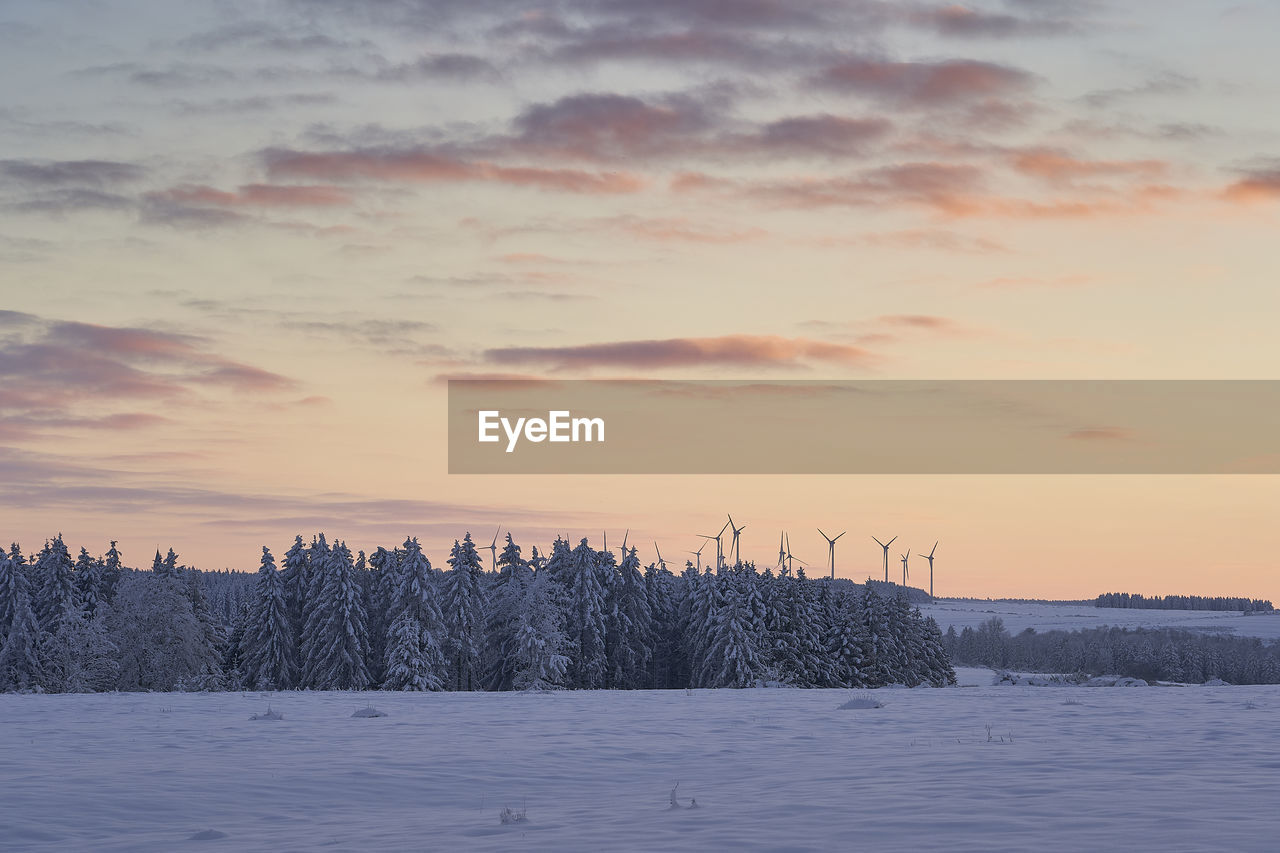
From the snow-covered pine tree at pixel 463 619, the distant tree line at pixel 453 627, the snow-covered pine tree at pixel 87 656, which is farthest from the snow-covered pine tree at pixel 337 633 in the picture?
the snow-covered pine tree at pixel 87 656

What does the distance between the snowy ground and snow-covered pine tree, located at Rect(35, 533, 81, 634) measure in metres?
84.4

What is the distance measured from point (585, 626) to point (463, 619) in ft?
33.4

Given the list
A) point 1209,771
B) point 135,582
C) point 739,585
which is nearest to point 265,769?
point 1209,771

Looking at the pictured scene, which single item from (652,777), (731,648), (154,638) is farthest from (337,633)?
(652,777)

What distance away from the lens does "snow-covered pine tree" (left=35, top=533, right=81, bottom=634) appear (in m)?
104

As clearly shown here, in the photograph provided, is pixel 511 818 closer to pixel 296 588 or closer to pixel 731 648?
pixel 731 648

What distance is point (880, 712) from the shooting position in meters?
26.9

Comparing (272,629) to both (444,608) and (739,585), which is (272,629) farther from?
(739,585)

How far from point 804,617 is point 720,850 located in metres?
92.8

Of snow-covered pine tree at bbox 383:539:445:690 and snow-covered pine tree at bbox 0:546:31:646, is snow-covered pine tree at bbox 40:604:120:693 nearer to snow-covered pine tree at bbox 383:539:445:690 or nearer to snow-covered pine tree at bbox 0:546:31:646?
snow-covered pine tree at bbox 0:546:31:646

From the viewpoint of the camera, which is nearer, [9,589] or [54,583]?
[9,589]

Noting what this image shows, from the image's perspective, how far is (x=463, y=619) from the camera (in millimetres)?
99875

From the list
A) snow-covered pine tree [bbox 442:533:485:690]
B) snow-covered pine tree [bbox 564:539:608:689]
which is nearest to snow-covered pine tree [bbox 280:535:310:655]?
snow-covered pine tree [bbox 442:533:485:690]

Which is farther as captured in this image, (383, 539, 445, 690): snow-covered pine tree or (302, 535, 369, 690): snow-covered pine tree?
(302, 535, 369, 690): snow-covered pine tree
